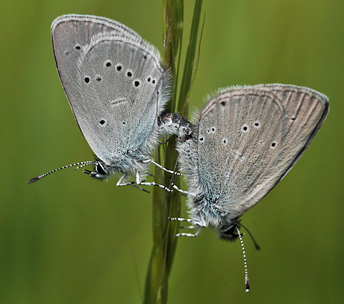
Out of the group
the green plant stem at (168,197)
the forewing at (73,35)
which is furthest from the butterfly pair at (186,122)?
the green plant stem at (168,197)

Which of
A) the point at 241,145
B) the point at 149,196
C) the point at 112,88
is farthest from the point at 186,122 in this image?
the point at 149,196

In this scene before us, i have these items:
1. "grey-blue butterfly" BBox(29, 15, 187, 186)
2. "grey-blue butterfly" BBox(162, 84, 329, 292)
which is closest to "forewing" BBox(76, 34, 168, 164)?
"grey-blue butterfly" BBox(29, 15, 187, 186)

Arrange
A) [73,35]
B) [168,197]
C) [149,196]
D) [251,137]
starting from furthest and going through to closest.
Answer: [149,196] → [251,137] → [73,35] → [168,197]

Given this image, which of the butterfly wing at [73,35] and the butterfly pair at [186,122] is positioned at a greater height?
the butterfly wing at [73,35]

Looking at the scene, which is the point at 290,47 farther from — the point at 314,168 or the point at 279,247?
the point at 279,247

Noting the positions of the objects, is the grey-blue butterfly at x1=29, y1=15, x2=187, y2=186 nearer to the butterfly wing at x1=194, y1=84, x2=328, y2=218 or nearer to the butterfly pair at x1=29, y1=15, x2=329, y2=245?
the butterfly pair at x1=29, y1=15, x2=329, y2=245

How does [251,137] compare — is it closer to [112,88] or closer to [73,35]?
[112,88]

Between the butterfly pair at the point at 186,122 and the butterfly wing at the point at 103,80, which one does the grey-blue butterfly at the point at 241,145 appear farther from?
the butterfly wing at the point at 103,80
